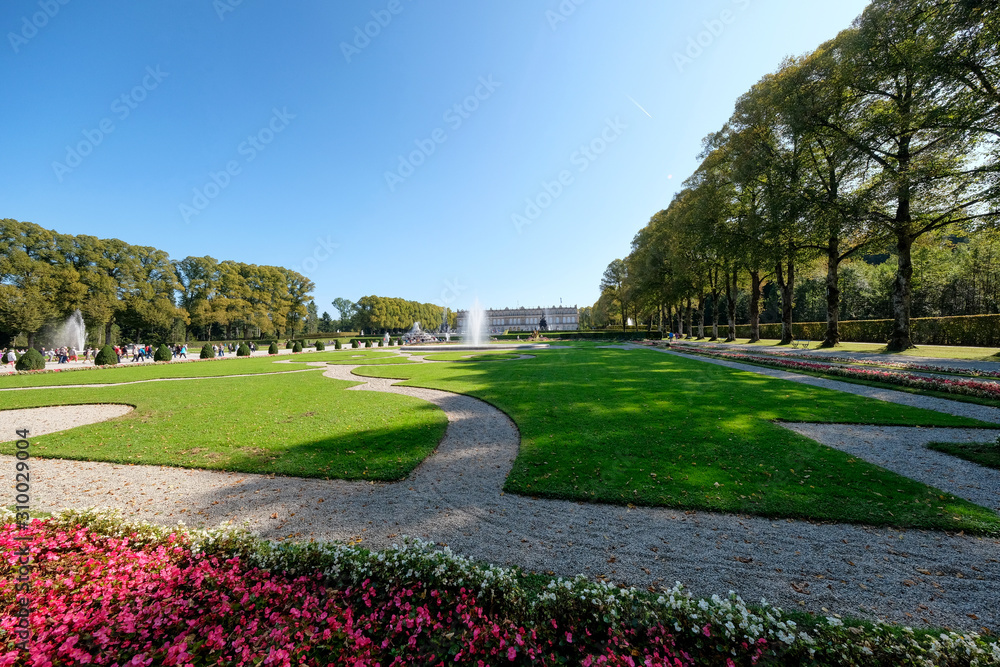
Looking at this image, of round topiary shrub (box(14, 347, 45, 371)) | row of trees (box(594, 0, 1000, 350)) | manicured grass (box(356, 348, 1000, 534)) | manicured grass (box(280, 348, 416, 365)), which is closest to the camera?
manicured grass (box(356, 348, 1000, 534))

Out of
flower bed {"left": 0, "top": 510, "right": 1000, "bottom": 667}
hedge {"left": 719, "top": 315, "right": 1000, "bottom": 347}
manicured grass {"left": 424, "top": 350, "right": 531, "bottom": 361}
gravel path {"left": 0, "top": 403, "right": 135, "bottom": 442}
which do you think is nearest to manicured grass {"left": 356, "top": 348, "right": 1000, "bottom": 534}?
flower bed {"left": 0, "top": 510, "right": 1000, "bottom": 667}

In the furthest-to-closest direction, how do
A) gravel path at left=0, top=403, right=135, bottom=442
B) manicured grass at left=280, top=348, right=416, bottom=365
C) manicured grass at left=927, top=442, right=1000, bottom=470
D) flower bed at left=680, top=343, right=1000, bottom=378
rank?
manicured grass at left=280, top=348, right=416, bottom=365, flower bed at left=680, top=343, right=1000, bottom=378, gravel path at left=0, top=403, right=135, bottom=442, manicured grass at left=927, top=442, right=1000, bottom=470

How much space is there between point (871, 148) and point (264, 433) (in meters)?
30.2

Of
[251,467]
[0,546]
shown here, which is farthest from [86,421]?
[0,546]

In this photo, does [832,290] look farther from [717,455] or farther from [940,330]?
[717,455]

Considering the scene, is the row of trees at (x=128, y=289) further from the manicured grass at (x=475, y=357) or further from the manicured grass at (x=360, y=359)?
the manicured grass at (x=475, y=357)

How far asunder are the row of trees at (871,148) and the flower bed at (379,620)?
74.5 ft

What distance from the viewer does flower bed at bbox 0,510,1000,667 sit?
2336 millimetres

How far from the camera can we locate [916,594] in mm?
3146

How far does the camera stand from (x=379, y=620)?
9.23 ft

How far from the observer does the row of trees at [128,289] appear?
3625cm

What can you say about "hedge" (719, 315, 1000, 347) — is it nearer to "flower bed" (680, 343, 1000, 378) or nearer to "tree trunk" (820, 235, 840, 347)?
"tree trunk" (820, 235, 840, 347)

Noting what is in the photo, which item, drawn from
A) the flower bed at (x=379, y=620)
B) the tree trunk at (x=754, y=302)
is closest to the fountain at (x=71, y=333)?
the flower bed at (x=379, y=620)

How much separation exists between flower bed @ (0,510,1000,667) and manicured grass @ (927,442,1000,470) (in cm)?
567
